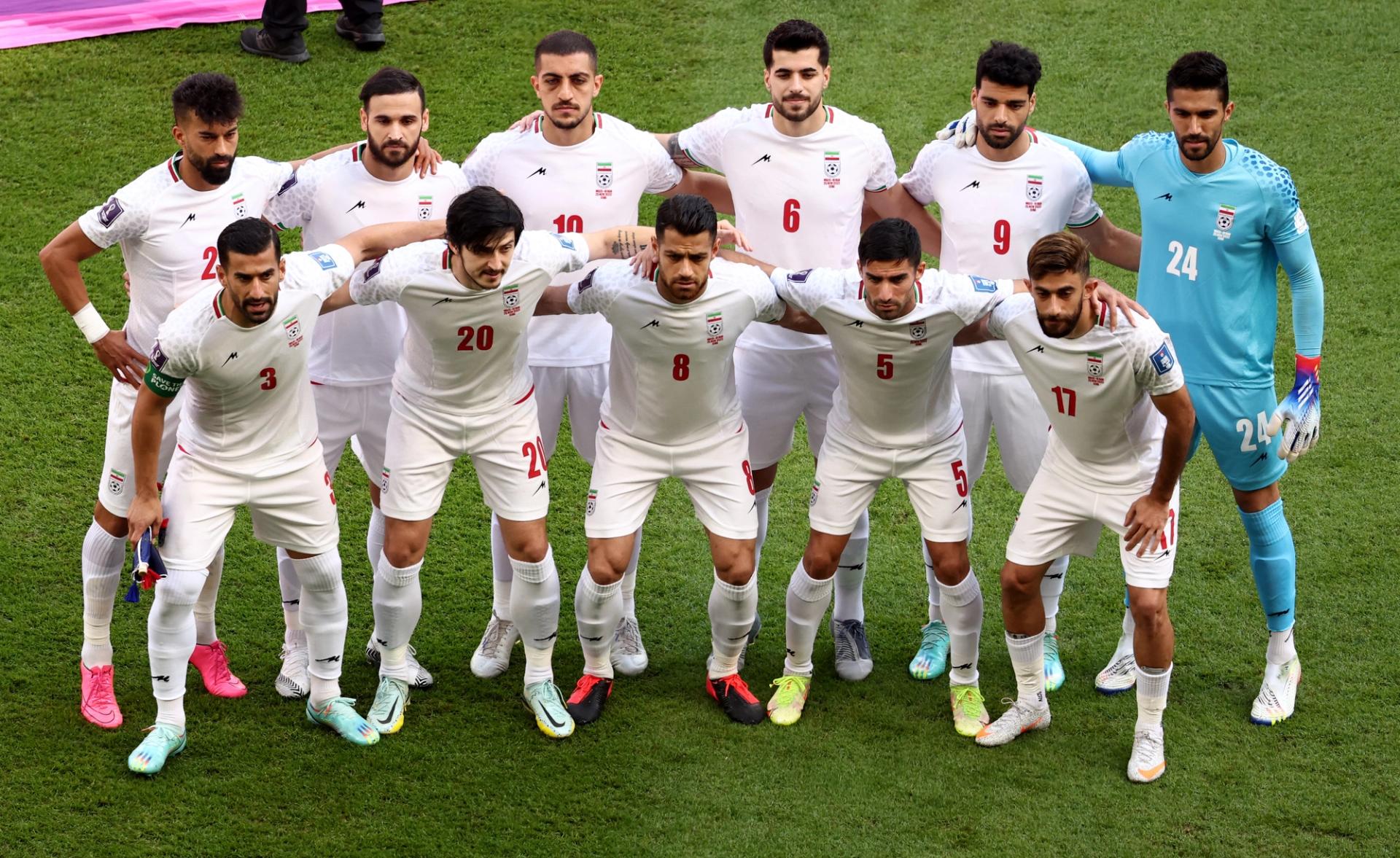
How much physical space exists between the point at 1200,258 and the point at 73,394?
5.53m

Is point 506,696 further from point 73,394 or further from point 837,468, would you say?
point 73,394

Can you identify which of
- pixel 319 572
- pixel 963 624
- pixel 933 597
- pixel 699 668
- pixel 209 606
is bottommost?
pixel 699 668

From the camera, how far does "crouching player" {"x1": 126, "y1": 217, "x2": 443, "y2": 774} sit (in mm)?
5211

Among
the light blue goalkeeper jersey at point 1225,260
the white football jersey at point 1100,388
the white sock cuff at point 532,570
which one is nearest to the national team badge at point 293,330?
the white sock cuff at point 532,570

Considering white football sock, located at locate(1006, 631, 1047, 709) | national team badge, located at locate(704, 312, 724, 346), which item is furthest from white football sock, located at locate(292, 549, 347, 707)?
white football sock, located at locate(1006, 631, 1047, 709)

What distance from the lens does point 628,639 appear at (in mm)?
6527

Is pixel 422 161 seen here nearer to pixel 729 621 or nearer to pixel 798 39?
pixel 798 39

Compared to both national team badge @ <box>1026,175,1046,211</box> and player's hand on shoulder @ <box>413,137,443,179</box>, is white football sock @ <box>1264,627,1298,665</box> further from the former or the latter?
player's hand on shoulder @ <box>413,137,443,179</box>

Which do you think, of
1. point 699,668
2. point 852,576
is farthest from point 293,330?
point 852,576

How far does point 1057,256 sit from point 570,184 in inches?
75.5

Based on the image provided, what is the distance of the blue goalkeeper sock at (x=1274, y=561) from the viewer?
6.00 metres

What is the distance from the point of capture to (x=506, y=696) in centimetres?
626

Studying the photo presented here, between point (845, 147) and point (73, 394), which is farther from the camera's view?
point (73, 394)

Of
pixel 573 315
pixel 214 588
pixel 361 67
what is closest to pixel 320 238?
pixel 573 315
